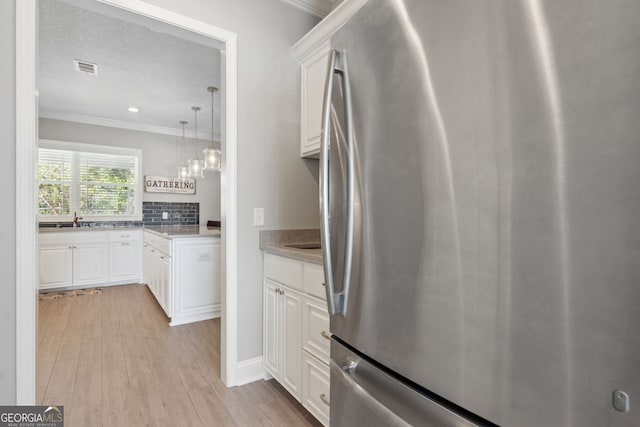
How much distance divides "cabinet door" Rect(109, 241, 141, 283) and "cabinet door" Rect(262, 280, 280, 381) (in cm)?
362

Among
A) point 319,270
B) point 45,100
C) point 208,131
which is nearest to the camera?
point 319,270

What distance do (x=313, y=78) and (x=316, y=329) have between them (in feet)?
5.28

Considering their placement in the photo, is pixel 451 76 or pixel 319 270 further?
pixel 319 270

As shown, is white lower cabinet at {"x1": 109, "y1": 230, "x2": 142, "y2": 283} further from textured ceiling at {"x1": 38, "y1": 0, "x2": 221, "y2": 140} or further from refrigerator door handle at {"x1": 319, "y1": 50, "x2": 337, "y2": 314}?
refrigerator door handle at {"x1": 319, "y1": 50, "x2": 337, "y2": 314}

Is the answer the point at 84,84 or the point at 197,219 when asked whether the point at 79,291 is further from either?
the point at 84,84

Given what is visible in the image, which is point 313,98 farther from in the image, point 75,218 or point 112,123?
point 75,218

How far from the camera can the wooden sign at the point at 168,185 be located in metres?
5.14

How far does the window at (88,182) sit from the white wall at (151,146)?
12 cm

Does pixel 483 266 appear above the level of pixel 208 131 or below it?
below

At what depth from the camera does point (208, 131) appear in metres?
5.47

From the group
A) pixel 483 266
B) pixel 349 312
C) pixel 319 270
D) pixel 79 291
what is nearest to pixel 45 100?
pixel 79 291

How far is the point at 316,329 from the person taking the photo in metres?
1.52

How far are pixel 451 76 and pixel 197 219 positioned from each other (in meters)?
5.70

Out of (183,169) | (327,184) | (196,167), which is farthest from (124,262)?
(327,184)
